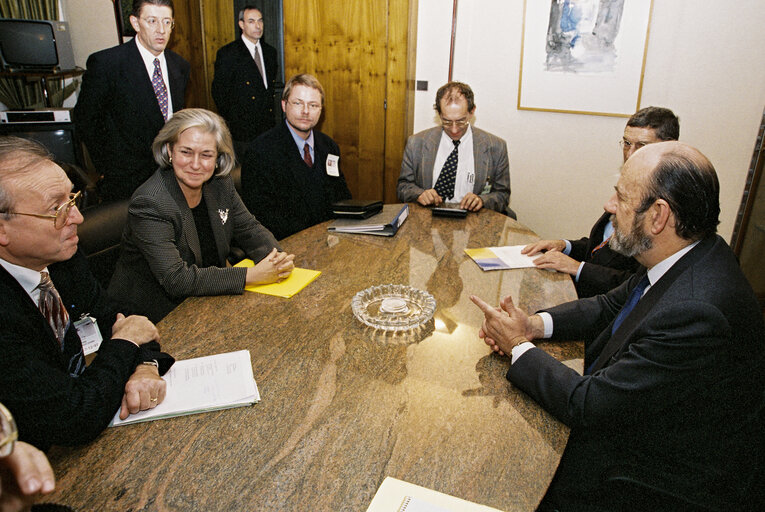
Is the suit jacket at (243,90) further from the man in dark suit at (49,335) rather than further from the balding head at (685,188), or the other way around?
the balding head at (685,188)

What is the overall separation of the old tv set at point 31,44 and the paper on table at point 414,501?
494 cm

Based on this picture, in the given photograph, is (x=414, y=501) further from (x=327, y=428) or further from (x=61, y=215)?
(x=61, y=215)

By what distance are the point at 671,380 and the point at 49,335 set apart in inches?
58.5

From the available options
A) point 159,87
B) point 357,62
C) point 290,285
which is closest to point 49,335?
point 290,285

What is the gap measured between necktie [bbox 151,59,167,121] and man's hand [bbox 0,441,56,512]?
321cm

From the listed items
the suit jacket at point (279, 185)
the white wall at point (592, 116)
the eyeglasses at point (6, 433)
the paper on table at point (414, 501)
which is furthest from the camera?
the white wall at point (592, 116)

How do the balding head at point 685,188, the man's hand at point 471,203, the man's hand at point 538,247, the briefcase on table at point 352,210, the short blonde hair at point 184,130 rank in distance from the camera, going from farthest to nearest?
the man's hand at point 471,203, the briefcase on table at point 352,210, the man's hand at point 538,247, the short blonde hair at point 184,130, the balding head at point 685,188

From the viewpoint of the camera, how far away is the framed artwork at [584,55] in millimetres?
3773

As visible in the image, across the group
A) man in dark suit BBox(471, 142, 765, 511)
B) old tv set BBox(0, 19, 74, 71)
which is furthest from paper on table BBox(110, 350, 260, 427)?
old tv set BBox(0, 19, 74, 71)

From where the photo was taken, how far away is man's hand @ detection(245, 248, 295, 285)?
6.03ft

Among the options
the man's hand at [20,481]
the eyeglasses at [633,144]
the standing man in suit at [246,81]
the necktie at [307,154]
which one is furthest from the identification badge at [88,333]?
the standing man in suit at [246,81]

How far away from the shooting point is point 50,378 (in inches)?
42.7

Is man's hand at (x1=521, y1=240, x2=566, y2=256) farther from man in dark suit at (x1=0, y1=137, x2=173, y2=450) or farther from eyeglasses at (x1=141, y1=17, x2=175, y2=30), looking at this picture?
eyeglasses at (x1=141, y1=17, x2=175, y2=30)

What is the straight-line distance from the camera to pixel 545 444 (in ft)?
3.57
